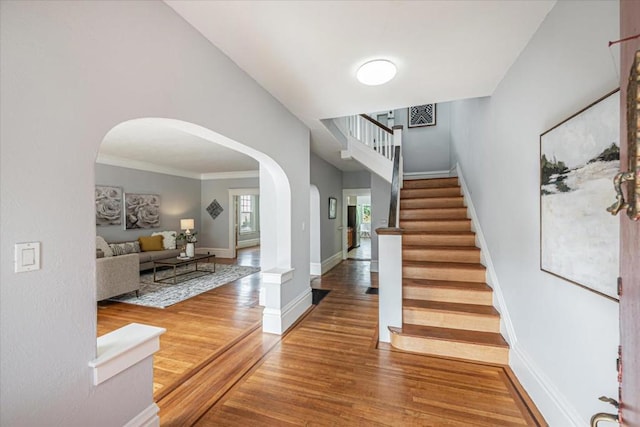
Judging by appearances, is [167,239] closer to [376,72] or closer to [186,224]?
[186,224]

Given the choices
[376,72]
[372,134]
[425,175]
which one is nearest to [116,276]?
[376,72]

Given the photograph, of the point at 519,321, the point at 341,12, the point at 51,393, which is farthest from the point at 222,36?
the point at 519,321

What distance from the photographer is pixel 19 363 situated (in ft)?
3.12

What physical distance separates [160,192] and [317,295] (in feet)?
16.9

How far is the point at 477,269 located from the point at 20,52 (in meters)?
3.62

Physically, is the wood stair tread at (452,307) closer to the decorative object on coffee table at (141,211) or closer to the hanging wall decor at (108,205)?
the hanging wall decor at (108,205)

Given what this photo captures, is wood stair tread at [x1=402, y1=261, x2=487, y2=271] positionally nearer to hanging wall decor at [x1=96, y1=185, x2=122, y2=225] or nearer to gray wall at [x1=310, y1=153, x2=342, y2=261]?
gray wall at [x1=310, y1=153, x2=342, y2=261]

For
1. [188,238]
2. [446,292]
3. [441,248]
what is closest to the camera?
[446,292]

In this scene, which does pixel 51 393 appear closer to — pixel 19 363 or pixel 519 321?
pixel 19 363

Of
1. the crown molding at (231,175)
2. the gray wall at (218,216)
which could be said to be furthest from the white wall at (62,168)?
the gray wall at (218,216)

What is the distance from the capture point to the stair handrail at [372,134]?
4652 mm

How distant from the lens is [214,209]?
800 cm

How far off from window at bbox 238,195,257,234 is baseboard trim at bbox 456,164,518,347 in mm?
8749

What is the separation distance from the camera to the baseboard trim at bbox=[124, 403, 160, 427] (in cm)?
138
